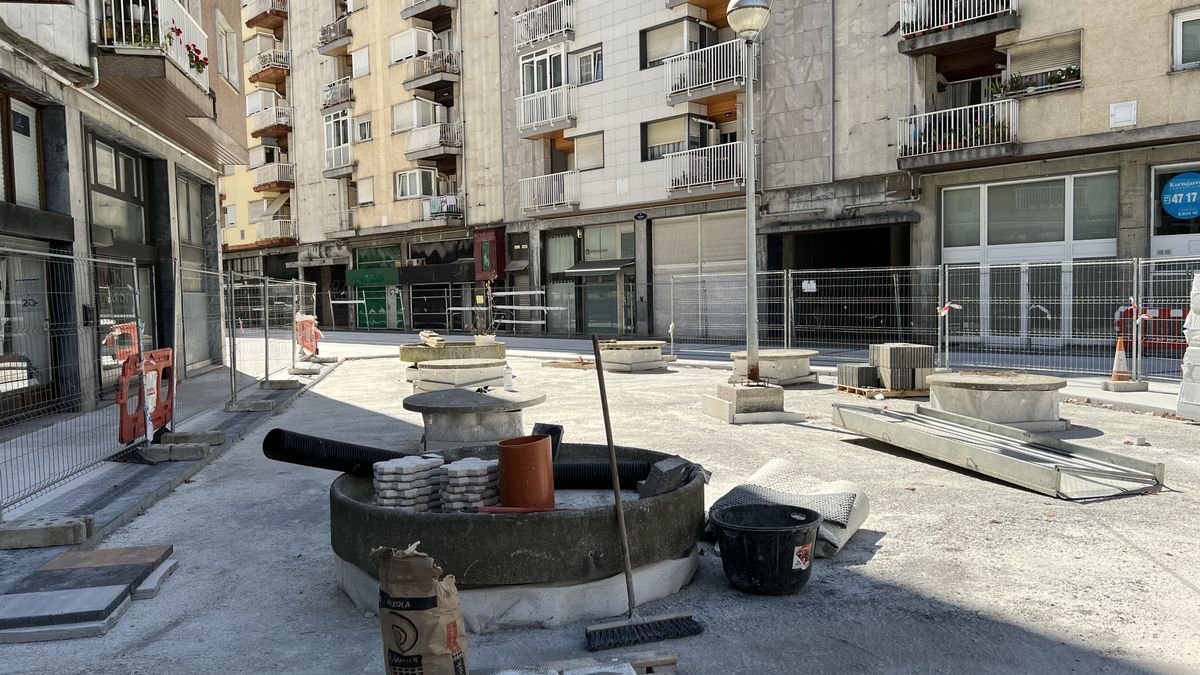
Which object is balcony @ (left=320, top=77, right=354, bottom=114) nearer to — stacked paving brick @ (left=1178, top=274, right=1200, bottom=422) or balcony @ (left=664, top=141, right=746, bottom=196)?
balcony @ (left=664, top=141, right=746, bottom=196)

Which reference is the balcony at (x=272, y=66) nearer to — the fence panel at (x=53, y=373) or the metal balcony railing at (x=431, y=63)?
the metal balcony railing at (x=431, y=63)

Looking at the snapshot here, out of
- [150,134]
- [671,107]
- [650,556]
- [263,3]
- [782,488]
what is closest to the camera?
[650,556]

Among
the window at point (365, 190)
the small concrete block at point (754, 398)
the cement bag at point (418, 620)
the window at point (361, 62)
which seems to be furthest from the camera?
the window at point (365, 190)

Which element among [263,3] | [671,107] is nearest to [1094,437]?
[671,107]

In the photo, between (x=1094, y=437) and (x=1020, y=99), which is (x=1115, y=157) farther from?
(x=1094, y=437)

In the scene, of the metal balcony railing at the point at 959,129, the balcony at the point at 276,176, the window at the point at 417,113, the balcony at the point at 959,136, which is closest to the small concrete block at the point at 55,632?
the balcony at the point at 959,136

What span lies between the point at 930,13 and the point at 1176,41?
17.2 feet

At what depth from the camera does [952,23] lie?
64.9 feet

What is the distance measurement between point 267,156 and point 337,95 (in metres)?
8.73

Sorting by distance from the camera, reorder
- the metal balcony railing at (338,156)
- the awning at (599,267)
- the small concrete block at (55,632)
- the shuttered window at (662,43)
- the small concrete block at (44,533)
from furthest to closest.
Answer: the metal balcony railing at (338,156), the awning at (599,267), the shuttered window at (662,43), the small concrete block at (44,533), the small concrete block at (55,632)

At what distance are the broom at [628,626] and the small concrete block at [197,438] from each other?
6416 millimetres

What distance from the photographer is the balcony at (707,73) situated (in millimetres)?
24453

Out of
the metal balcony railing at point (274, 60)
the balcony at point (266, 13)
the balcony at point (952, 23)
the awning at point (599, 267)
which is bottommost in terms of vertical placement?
the awning at point (599, 267)

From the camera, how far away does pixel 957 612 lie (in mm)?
4371
